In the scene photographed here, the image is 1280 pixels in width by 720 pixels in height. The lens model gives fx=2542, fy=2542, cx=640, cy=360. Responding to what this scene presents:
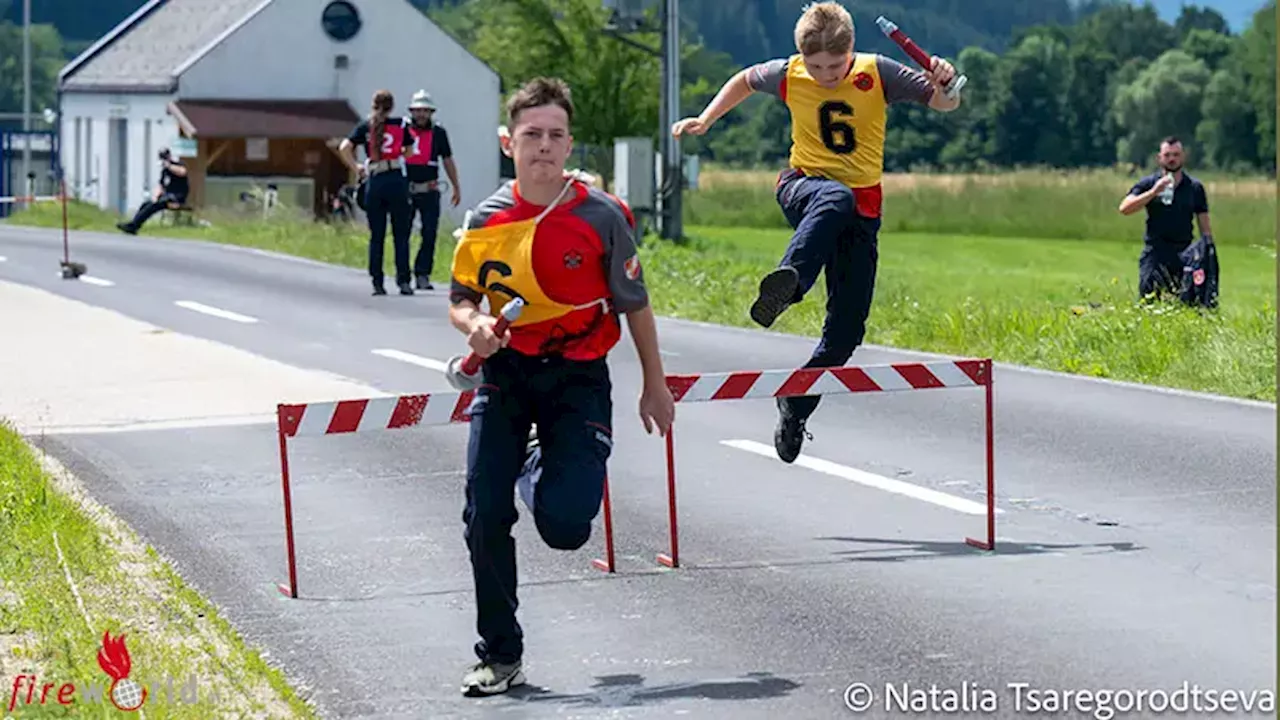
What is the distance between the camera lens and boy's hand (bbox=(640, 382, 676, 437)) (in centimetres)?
761

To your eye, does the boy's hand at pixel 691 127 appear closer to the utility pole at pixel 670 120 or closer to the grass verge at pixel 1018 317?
the grass verge at pixel 1018 317

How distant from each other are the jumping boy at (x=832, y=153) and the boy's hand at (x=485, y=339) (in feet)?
11.7

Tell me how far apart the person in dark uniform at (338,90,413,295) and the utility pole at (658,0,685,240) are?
1341 cm

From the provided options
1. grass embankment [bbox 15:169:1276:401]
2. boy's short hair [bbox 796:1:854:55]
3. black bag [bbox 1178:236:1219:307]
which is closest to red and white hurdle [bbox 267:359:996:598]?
boy's short hair [bbox 796:1:854:55]

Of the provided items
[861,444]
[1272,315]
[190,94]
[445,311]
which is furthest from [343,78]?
[861,444]

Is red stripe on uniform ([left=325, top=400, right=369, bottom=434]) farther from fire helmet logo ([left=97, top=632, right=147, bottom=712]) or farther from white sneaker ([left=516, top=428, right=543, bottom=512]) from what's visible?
white sneaker ([left=516, top=428, right=543, bottom=512])

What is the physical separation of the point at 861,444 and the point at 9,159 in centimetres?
5831

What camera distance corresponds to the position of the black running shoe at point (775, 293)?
10.6 m

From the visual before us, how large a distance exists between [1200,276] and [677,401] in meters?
13.0

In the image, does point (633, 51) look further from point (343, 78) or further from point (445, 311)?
point (445, 311)

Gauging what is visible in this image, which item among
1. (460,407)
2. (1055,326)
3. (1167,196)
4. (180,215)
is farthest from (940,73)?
(180,215)

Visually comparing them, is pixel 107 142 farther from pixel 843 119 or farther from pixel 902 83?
pixel 902 83

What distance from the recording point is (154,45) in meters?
68.4

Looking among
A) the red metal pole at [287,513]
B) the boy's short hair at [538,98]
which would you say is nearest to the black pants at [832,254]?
the red metal pole at [287,513]
